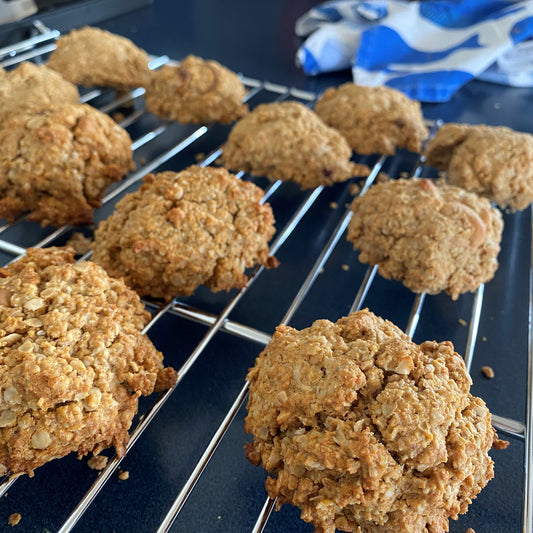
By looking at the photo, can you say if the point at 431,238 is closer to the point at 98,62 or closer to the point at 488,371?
the point at 488,371

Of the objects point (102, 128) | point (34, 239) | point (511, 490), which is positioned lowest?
point (511, 490)

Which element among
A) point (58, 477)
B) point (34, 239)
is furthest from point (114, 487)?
point (34, 239)

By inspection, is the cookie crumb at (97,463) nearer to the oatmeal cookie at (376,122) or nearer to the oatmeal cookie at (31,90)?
the oatmeal cookie at (31,90)

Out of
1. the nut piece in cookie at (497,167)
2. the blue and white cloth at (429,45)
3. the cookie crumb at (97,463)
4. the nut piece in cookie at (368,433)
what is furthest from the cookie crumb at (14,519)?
the blue and white cloth at (429,45)

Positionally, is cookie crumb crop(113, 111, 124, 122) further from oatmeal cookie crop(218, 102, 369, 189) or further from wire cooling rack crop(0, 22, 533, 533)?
oatmeal cookie crop(218, 102, 369, 189)

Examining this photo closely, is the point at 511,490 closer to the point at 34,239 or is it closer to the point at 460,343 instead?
the point at 460,343

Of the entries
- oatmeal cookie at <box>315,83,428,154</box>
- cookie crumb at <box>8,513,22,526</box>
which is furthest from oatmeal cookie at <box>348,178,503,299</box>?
cookie crumb at <box>8,513,22,526</box>

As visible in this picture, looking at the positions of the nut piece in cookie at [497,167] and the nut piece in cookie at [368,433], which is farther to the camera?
the nut piece in cookie at [497,167]
